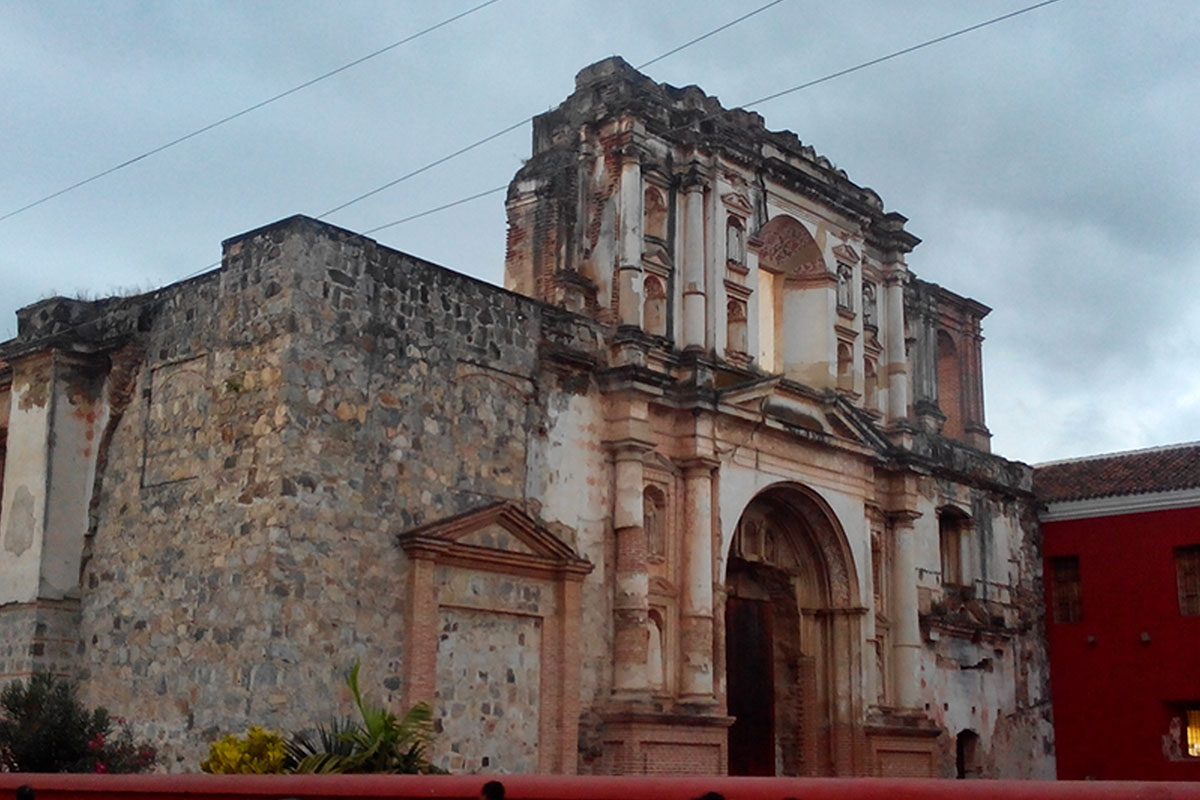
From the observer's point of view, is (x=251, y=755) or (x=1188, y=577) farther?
(x=1188, y=577)

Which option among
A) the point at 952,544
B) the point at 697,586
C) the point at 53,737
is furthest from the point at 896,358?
the point at 53,737

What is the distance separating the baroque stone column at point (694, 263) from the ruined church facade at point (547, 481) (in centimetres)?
5

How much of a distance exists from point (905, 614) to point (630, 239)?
7742 millimetres

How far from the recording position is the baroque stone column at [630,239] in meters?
18.3

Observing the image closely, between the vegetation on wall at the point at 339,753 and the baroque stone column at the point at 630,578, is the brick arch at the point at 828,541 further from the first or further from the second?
the vegetation on wall at the point at 339,753

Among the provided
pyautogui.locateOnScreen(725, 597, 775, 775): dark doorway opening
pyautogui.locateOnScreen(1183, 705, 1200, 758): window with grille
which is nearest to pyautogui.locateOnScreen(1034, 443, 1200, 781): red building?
pyautogui.locateOnScreen(1183, 705, 1200, 758): window with grille

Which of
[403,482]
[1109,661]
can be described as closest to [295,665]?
[403,482]

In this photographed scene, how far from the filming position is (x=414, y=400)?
50.6 feet

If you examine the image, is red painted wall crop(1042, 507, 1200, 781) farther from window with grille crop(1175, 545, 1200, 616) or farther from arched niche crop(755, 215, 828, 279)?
arched niche crop(755, 215, 828, 279)

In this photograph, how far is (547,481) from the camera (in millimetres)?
16781

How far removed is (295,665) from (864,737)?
9857 mm

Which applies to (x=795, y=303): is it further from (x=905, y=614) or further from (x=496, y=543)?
(x=496, y=543)

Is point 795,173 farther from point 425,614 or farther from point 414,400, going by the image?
point 425,614

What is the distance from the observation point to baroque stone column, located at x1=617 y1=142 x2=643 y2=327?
18297 mm
